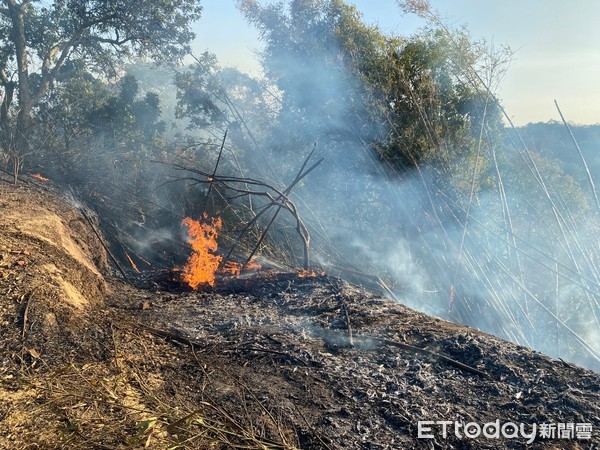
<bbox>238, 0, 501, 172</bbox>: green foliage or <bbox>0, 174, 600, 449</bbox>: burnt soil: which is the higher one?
<bbox>238, 0, 501, 172</bbox>: green foliage

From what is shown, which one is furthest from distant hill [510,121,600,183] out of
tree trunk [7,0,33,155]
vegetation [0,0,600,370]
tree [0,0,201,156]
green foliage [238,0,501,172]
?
tree trunk [7,0,33,155]

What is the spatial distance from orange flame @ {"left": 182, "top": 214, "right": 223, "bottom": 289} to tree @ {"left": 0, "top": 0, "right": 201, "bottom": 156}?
5.81 metres

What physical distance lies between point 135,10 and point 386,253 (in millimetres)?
10240

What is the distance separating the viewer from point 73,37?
1298cm

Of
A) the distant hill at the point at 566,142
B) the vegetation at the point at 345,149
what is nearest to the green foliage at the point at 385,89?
the vegetation at the point at 345,149

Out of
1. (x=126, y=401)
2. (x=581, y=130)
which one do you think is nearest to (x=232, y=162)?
(x=126, y=401)

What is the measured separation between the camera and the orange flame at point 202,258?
24.4 feet

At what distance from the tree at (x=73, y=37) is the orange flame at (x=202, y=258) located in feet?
19.1

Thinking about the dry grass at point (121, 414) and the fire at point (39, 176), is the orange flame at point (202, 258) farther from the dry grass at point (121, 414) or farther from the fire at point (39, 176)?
the dry grass at point (121, 414)

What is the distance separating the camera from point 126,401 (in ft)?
11.1

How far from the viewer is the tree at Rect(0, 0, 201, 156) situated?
12086 millimetres

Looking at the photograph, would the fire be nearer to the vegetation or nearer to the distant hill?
the vegetation

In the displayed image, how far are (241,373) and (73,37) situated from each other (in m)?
12.7

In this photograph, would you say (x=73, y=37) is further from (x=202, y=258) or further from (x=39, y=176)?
(x=202, y=258)
